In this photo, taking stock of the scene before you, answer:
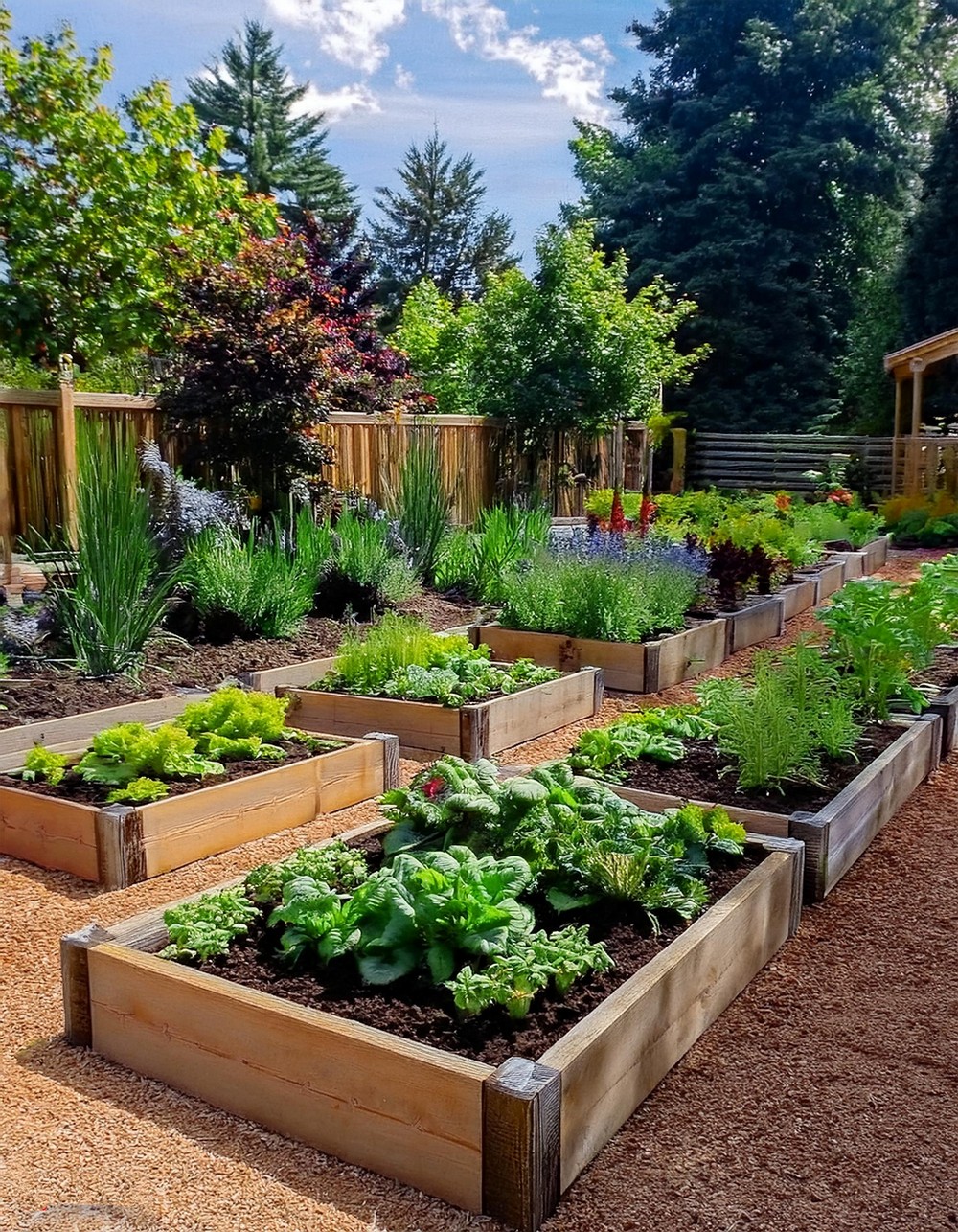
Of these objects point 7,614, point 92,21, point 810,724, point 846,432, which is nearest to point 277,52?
point 846,432

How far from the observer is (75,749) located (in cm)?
454

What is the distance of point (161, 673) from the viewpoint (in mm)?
5770

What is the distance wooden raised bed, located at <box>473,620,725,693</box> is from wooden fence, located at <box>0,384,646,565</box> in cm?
269

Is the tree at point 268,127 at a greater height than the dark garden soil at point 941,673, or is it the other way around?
the tree at point 268,127

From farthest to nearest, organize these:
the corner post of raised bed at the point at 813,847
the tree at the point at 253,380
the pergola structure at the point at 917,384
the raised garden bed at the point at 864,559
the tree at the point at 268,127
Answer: the tree at the point at 268,127 < the pergola structure at the point at 917,384 < the raised garden bed at the point at 864,559 < the tree at the point at 253,380 < the corner post of raised bed at the point at 813,847

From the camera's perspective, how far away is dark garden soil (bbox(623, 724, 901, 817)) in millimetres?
3898

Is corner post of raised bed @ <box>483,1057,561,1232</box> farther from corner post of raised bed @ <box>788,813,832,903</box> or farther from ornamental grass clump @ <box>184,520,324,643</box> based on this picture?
ornamental grass clump @ <box>184,520,324,643</box>

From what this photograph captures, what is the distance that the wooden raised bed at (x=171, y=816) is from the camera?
373cm

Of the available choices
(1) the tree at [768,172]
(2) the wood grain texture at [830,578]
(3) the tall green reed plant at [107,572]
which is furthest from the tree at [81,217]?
(1) the tree at [768,172]

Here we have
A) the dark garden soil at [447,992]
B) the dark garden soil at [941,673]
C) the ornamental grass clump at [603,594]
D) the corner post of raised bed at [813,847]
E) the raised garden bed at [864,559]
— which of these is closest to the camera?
the dark garden soil at [447,992]

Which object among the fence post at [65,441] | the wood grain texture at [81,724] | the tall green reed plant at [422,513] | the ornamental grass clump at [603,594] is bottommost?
the wood grain texture at [81,724]

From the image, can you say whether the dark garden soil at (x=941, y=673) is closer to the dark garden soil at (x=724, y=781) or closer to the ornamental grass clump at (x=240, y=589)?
the dark garden soil at (x=724, y=781)

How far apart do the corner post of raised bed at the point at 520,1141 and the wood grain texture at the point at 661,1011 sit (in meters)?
0.05

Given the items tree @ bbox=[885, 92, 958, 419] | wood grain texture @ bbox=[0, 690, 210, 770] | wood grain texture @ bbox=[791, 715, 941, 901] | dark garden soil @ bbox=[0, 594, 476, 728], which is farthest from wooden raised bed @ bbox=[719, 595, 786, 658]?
tree @ bbox=[885, 92, 958, 419]
